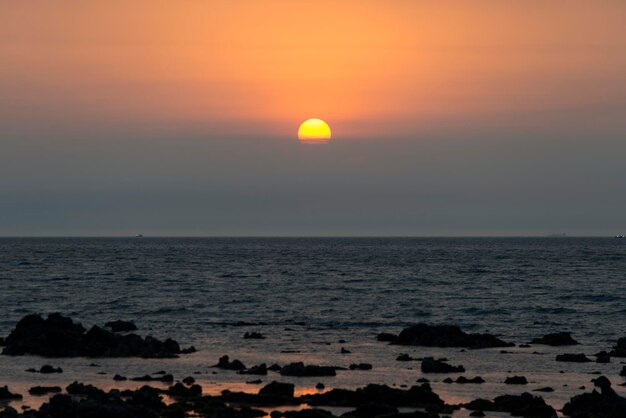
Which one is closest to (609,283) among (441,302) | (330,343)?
(441,302)

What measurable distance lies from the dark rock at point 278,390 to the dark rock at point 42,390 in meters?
9.07

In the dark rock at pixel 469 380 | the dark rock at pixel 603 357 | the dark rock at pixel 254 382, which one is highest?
the dark rock at pixel 603 357

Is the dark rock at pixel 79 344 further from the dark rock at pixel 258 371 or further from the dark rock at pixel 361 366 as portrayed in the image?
the dark rock at pixel 361 366

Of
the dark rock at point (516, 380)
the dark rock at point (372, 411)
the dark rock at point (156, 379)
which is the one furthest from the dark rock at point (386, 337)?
the dark rock at point (372, 411)

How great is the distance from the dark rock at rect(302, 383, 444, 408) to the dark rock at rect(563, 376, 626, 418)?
5.28 meters

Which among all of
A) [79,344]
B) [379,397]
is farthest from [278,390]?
[79,344]

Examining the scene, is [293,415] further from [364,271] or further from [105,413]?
[364,271]

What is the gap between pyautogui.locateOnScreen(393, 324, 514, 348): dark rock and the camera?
66.2 metres

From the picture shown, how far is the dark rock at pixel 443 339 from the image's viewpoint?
217ft

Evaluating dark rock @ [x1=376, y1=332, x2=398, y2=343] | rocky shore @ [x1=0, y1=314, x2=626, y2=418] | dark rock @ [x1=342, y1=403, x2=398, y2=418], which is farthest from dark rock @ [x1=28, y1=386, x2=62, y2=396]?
dark rock @ [x1=376, y1=332, x2=398, y2=343]

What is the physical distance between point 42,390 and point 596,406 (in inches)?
920

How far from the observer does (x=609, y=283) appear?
436ft

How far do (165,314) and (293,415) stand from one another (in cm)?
5334

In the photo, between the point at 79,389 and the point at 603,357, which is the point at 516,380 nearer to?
the point at 603,357
